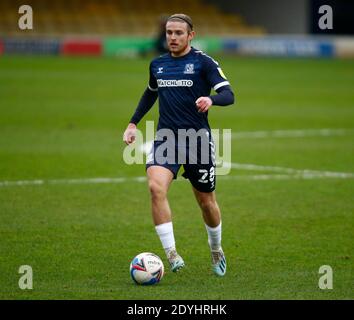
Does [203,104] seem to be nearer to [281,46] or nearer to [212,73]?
[212,73]

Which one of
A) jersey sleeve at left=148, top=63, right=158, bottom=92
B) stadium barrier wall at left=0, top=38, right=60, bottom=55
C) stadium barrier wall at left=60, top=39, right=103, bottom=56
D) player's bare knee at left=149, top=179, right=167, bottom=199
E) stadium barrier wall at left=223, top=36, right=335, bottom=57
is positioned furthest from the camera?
stadium barrier wall at left=223, top=36, right=335, bottom=57

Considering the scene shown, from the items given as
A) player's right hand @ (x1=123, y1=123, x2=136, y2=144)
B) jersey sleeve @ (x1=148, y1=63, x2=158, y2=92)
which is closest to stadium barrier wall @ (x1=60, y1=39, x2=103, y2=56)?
jersey sleeve @ (x1=148, y1=63, x2=158, y2=92)

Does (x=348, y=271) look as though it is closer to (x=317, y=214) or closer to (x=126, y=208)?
(x=317, y=214)

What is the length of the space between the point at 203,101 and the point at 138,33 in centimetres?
4333

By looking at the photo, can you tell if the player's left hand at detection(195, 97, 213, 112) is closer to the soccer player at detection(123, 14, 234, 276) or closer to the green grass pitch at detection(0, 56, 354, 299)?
the soccer player at detection(123, 14, 234, 276)

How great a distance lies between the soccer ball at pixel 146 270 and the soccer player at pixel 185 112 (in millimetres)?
277

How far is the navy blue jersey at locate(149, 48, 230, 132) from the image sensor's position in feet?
30.3

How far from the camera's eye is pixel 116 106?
26.5 meters

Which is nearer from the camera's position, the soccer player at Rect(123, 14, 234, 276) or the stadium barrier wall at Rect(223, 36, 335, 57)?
the soccer player at Rect(123, 14, 234, 276)

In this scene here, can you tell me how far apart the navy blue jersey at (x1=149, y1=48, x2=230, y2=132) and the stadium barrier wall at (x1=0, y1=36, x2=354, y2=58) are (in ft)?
119

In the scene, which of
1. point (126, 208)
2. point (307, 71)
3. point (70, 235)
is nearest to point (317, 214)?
point (126, 208)

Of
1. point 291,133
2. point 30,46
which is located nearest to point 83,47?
point 30,46

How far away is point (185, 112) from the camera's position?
30.5ft

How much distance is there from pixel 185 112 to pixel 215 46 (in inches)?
1529
